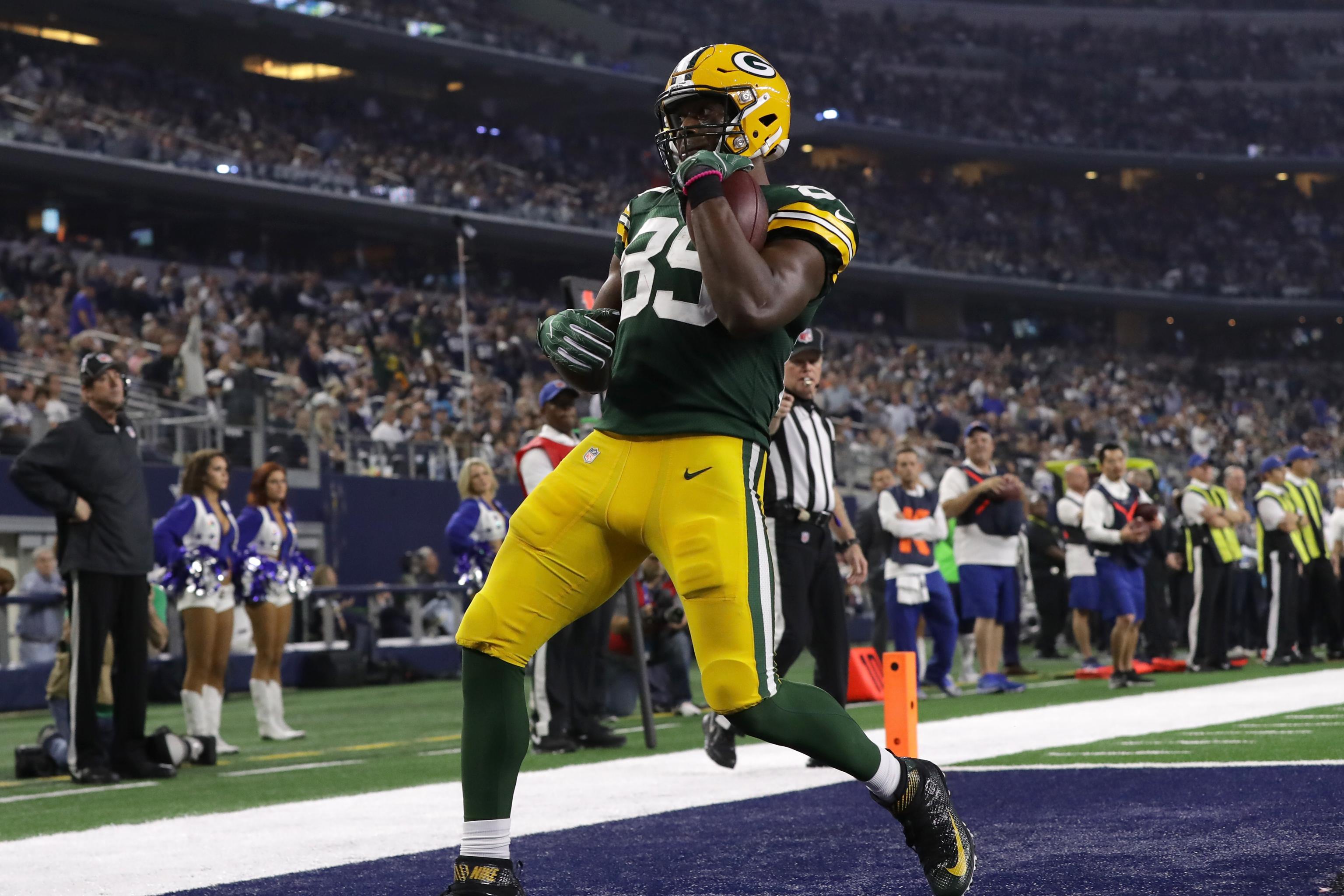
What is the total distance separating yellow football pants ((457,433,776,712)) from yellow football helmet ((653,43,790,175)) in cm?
72

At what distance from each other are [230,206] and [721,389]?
32.5 meters

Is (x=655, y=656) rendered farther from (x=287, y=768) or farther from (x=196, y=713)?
(x=287, y=768)

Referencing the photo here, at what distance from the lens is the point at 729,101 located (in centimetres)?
396

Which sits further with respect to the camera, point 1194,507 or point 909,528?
point 1194,507

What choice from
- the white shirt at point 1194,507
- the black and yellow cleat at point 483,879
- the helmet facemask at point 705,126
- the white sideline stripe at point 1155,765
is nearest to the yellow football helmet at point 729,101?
the helmet facemask at point 705,126

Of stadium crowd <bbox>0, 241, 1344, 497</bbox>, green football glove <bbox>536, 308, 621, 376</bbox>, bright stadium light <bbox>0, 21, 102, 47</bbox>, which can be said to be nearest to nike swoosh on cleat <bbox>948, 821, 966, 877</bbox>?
green football glove <bbox>536, 308, 621, 376</bbox>

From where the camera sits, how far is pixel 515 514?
157 inches

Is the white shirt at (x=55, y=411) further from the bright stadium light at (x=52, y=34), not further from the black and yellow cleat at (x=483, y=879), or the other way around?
the bright stadium light at (x=52, y=34)

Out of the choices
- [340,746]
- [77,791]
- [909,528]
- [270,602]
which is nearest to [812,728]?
[77,791]

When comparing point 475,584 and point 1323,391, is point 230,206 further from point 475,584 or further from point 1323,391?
point 1323,391

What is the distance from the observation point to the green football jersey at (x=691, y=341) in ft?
12.6

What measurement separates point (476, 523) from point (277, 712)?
1.81 m

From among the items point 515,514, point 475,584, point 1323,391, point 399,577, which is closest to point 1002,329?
point 1323,391

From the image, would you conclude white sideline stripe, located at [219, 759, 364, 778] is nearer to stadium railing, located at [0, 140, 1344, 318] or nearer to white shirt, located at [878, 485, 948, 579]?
white shirt, located at [878, 485, 948, 579]
